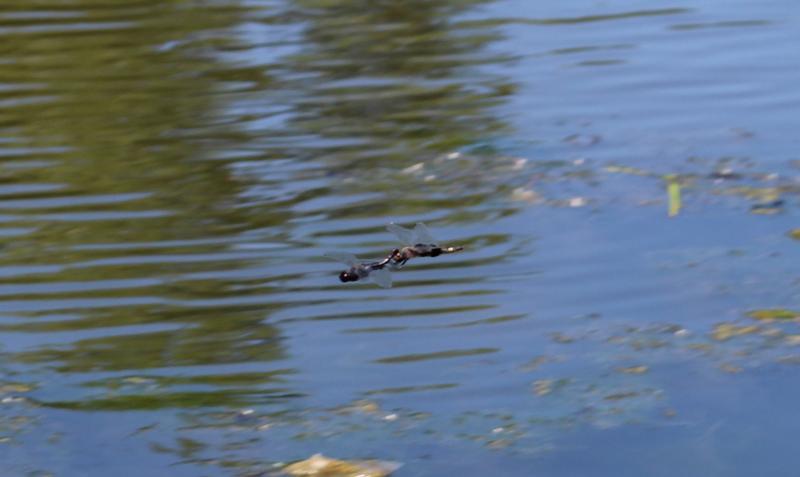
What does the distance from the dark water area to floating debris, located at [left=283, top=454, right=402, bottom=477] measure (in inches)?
1.4

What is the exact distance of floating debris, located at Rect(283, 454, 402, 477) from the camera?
339 centimetres

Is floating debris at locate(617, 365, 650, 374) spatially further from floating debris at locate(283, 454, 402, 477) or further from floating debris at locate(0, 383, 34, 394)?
floating debris at locate(0, 383, 34, 394)

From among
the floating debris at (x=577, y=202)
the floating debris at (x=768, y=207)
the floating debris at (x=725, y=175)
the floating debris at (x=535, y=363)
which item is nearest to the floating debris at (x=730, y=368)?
the floating debris at (x=535, y=363)

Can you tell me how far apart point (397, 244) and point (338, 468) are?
5.10 feet

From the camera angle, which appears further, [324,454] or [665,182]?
[665,182]

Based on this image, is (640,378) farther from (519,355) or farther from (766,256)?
(766,256)

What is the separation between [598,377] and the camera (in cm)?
381

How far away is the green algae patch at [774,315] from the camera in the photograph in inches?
161

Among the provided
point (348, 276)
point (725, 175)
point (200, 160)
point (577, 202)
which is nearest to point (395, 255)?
point (348, 276)

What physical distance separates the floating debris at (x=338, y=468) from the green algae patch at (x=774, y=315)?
124 cm

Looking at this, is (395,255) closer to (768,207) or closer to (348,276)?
(348,276)

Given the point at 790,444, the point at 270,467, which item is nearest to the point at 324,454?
the point at 270,467

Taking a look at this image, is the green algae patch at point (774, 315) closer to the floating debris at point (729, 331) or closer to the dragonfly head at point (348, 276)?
the floating debris at point (729, 331)

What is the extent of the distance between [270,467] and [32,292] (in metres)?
1.48
